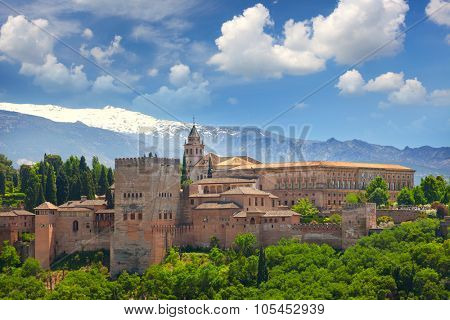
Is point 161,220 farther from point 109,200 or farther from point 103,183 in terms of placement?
point 103,183

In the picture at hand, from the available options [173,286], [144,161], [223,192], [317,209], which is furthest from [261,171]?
[173,286]

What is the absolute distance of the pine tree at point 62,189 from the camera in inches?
3054

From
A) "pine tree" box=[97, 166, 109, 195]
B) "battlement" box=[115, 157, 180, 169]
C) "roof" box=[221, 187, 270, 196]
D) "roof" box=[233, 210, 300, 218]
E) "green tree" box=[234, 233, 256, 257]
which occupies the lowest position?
"green tree" box=[234, 233, 256, 257]

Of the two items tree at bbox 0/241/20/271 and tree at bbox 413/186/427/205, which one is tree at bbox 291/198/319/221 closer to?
tree at bbox 413/186/427/205

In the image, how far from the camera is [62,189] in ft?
256

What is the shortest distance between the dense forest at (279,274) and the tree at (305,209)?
10344mm

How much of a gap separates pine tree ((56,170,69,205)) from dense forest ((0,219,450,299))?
14282 millimetres

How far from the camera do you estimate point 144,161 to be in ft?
209

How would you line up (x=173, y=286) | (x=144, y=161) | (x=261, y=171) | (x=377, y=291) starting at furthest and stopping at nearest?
(x=261, y=171), (x=144, y=161), (x=173, y=286), (x=377, y=291)

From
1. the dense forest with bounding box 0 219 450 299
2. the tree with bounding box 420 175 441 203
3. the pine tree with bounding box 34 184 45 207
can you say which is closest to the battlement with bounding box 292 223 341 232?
the dense forest with bounding box 0 219 450 299

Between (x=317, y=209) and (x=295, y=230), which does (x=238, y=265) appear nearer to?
(x=295, y=230)

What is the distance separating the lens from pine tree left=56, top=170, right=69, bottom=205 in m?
77.6

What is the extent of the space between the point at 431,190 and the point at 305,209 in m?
15.1

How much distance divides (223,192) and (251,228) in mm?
6279
